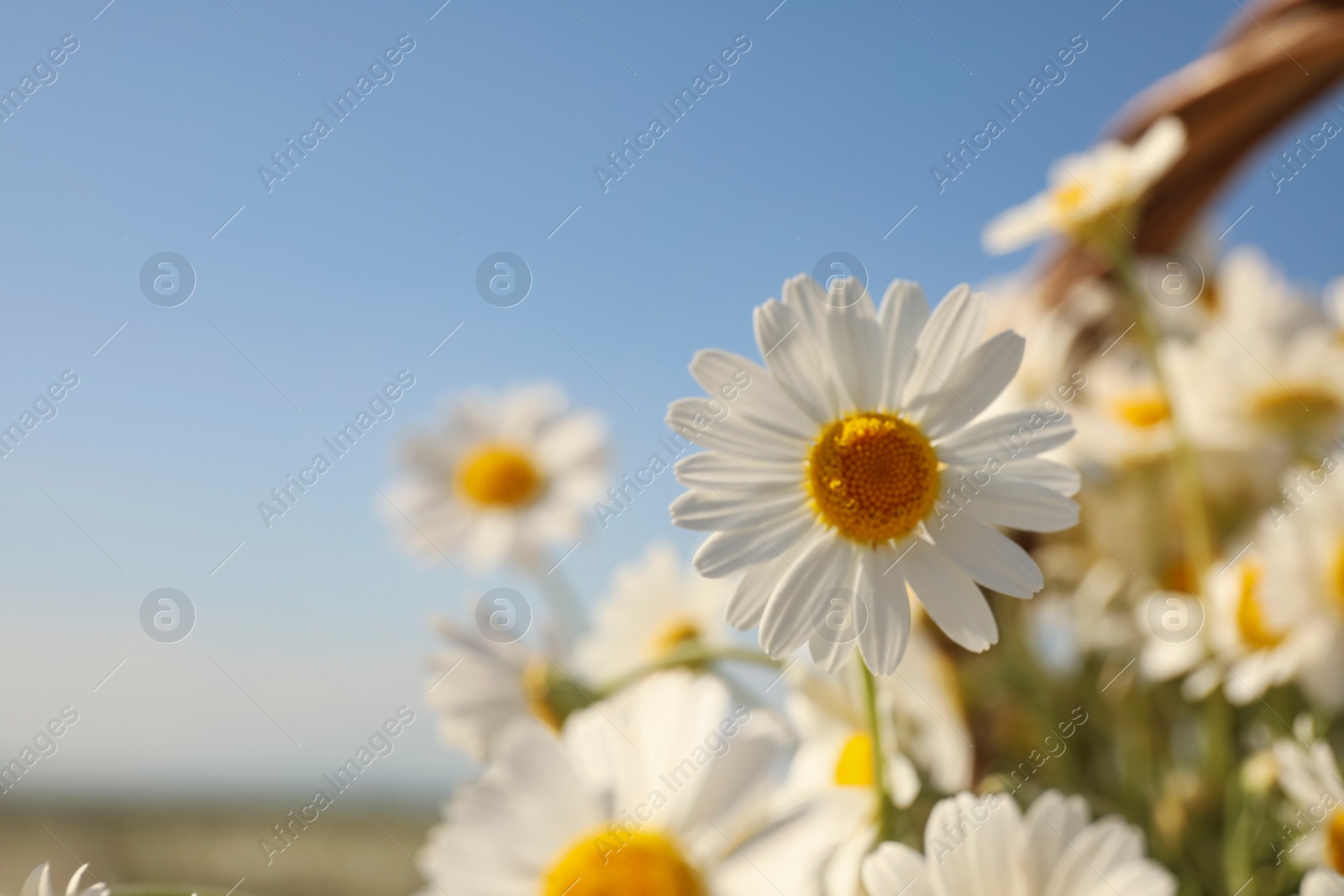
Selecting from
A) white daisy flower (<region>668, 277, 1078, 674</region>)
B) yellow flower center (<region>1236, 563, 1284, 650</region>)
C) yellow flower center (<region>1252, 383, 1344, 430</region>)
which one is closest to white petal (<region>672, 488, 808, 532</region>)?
white daisy flower (<region>668, 277, 1078, 674</region>)

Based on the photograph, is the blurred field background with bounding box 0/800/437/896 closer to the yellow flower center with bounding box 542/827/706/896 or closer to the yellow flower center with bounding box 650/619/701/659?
the yellow flower center with bounding box 650/619/701/659

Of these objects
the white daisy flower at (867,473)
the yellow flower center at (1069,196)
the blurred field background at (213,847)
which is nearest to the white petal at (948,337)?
the white daisy flower at (867,473)

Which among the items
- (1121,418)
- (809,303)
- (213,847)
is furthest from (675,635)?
(213,847)

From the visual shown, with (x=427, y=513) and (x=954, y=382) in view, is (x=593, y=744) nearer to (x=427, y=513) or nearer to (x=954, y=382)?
(x=954, y=382)

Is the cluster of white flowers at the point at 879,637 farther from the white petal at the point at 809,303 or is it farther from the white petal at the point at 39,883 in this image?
the white petal at the point at 39,883

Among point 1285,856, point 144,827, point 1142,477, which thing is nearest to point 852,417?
point 1285,856

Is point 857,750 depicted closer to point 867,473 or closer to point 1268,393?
point 867,473
